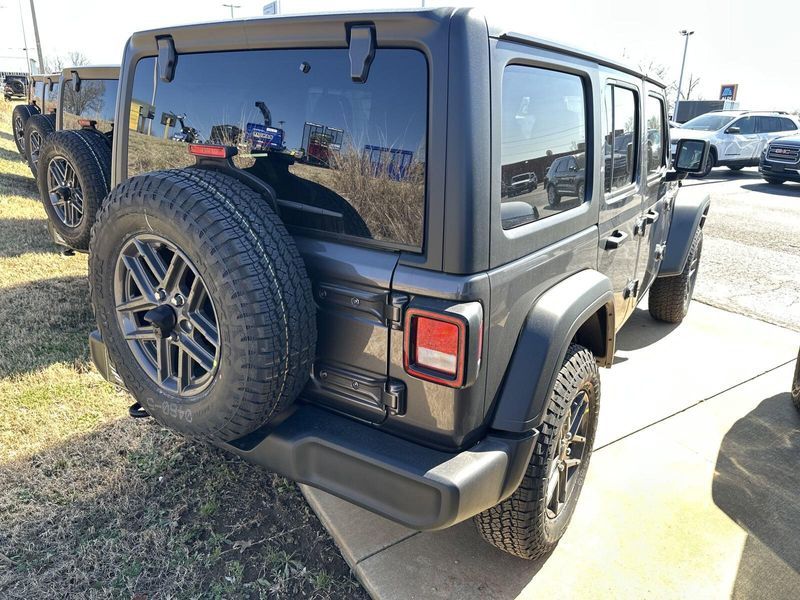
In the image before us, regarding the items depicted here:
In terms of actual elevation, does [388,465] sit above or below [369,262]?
below

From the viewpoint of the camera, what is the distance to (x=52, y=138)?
4.46 m

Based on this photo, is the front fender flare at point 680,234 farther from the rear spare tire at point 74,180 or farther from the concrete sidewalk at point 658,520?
the rear spare tire at point 74,180

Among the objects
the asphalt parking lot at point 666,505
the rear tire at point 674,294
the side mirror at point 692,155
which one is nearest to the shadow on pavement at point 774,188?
the rear tire at point 674,294

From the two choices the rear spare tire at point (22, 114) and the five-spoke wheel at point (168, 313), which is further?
the rear spare tire at point (22, 114)

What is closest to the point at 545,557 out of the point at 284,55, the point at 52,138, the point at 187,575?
the point at 187,575

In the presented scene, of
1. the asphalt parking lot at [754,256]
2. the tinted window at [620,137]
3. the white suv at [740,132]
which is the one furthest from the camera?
the white suv at [740,132]

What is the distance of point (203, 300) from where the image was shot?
1984mm

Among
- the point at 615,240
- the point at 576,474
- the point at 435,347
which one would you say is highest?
the point at 615,240

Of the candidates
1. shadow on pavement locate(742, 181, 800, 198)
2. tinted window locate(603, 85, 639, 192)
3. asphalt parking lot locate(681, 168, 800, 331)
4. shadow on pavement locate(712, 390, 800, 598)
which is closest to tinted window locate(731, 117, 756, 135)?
shadow on pavement locate(742, 181, 800, 198)

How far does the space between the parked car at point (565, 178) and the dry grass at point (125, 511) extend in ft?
5.51

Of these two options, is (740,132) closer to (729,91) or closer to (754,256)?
(754,256)

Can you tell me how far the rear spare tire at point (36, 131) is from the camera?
640 centimetres

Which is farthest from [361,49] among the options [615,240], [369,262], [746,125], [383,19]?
[746,125]

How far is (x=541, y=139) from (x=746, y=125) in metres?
17.3
